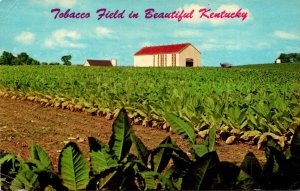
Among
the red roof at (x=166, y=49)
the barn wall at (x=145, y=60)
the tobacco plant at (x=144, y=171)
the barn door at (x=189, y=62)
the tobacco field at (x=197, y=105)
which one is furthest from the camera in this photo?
the barn wall at (x=145, y=60)

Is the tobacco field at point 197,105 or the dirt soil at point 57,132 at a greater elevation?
the tobacco field at point 197,105

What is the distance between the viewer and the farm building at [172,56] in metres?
36.5

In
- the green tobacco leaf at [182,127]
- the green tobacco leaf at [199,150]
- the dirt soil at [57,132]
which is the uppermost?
the green tobacco leaf at [182,127]

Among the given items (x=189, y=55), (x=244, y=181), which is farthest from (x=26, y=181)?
(x=189, y=55)

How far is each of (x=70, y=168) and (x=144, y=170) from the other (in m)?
0.22

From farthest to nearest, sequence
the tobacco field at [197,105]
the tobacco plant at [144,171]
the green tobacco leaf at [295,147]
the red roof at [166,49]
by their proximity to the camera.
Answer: the red roof at [166,49] < the tobacco field at [197,105] < the green tobacco leaf at [295,147] < the tobacco plant at [144,171]

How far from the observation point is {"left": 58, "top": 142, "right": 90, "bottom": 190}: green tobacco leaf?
1290 millimetres

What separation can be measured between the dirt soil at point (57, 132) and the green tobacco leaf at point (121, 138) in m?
2.56

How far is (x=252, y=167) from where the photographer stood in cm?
126

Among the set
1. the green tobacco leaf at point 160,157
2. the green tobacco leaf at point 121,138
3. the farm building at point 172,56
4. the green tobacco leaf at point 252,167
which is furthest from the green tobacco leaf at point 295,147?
the farm building at point 172,56

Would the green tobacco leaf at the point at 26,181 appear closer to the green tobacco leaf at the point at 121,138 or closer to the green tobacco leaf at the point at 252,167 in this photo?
the green tobacco leaf at the point at 121,138

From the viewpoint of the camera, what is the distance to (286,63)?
42.6m

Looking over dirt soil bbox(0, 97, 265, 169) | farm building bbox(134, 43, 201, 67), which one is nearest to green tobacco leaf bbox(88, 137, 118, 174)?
dirt soil bbox(0, 97, 265, 169)

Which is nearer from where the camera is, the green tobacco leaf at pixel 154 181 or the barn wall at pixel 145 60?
the green tobacco leaf at pixel 154 181
